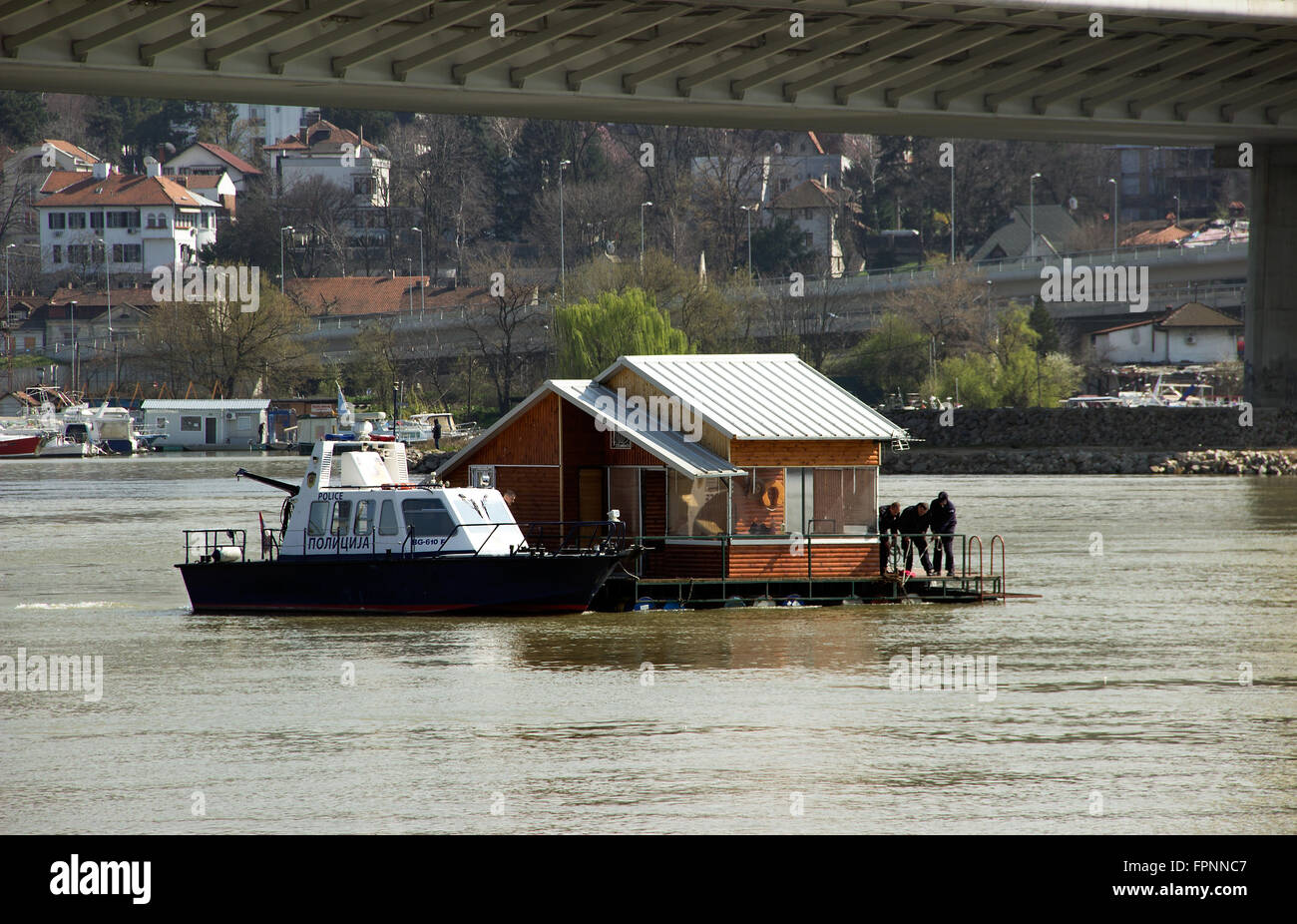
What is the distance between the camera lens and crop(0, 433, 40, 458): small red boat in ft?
390

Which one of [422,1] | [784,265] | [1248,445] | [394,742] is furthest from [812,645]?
[784,265]

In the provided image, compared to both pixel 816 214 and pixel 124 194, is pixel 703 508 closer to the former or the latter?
pixel 816 214

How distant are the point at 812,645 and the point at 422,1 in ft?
56.1

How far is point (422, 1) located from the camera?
124ft

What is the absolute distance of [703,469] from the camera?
32.3 metres

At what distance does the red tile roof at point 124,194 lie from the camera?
15725 centimetres

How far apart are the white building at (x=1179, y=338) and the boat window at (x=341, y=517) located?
106 metres

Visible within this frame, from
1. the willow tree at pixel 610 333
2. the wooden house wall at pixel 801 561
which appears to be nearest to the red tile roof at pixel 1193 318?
the willow tree at pixel 610 333

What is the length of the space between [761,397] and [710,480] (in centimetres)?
265

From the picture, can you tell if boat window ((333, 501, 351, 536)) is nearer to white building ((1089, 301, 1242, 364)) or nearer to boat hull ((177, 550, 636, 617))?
boat hull ((177, 550, 636, 617))

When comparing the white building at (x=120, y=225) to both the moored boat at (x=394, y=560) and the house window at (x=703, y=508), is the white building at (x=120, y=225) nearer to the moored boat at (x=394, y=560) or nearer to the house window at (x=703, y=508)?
the moored boat at (x=394, y=560)

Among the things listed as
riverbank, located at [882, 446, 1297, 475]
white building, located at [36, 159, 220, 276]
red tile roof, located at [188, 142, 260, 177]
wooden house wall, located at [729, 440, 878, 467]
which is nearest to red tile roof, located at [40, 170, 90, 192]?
white building, located at [36, 159, 220, 276]

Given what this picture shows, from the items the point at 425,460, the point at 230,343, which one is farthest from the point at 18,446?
the point at 425,460
